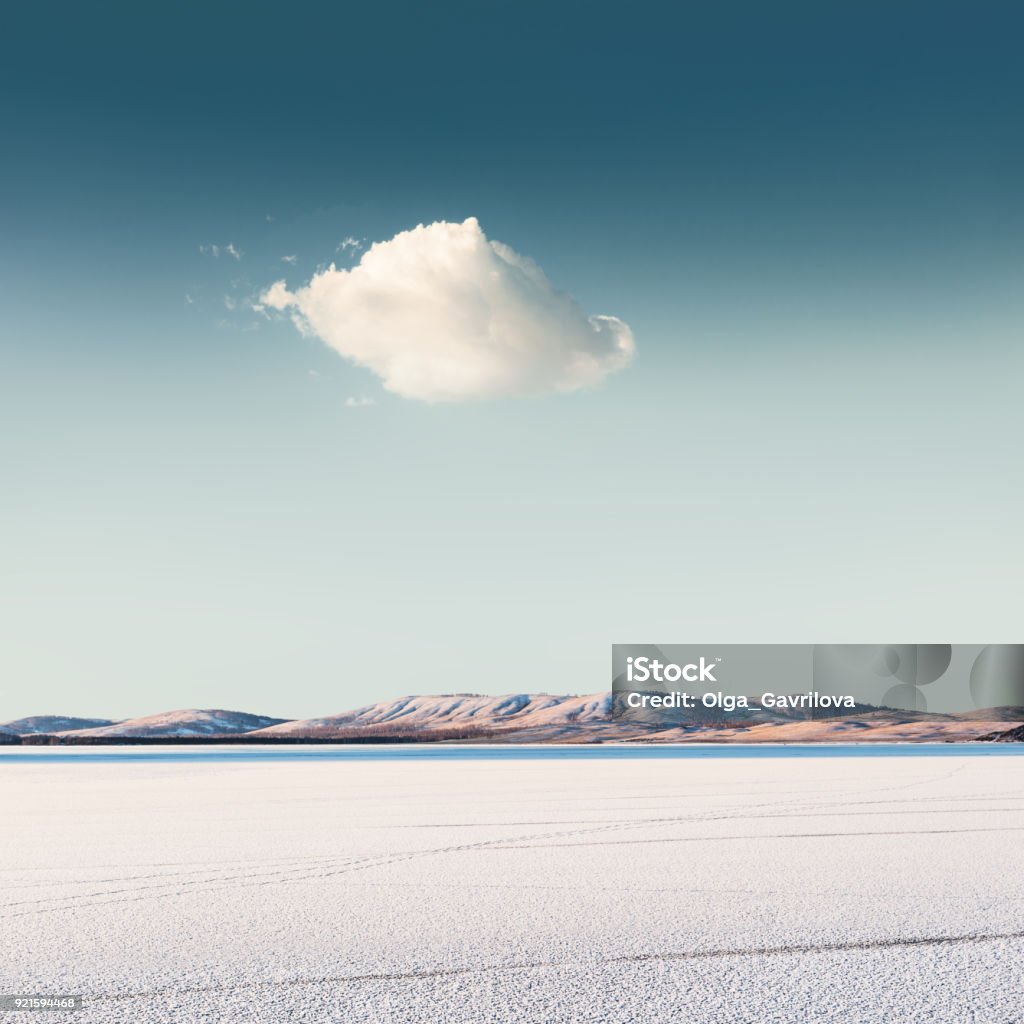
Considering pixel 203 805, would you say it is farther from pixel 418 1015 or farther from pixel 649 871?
pixel 418 1015

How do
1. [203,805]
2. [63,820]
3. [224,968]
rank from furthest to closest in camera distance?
[203,805]
[63,820]
[224,968]

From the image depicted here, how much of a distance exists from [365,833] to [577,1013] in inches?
320

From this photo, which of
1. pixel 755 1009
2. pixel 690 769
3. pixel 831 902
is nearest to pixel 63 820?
pixel 831 902

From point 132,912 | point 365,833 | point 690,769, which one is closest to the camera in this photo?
point 132,912

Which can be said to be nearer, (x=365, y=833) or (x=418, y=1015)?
(x=418, y=1015)

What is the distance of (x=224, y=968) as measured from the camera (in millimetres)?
6094

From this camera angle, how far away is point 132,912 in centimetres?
773

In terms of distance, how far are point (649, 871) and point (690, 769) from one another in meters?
21.0

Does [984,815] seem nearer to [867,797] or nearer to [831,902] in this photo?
[867,797]

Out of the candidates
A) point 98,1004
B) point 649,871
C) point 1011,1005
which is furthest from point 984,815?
point 98,1004

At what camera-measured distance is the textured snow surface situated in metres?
5.48

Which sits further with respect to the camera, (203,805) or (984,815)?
(203,805)

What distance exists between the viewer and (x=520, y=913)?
770cm

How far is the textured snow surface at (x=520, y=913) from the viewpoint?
548 centimetres
